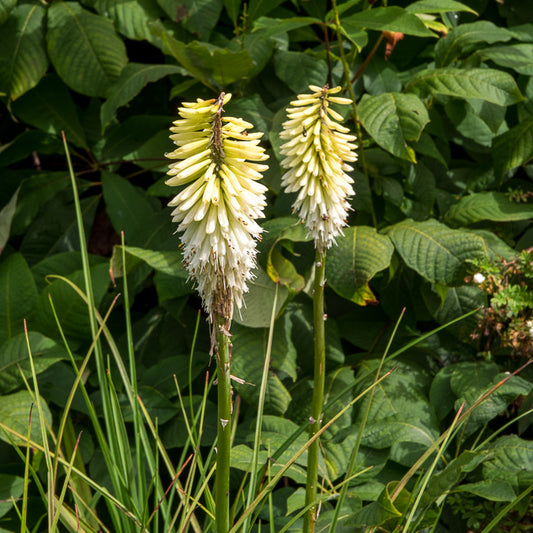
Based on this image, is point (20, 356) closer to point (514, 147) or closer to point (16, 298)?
point (16, 298)

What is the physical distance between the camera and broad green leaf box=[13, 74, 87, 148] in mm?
2787

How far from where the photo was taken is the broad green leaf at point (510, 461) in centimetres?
188

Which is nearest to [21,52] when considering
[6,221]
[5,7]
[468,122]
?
[5,7]

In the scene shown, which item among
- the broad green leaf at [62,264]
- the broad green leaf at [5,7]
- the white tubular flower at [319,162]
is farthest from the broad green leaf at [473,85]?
the broad green leaf at [5,7]

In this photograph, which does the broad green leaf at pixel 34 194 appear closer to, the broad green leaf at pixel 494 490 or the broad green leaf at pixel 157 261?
the broad green leaf at pixel 157 261

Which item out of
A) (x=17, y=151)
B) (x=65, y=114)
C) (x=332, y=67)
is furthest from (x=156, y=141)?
(x=332, y=67)

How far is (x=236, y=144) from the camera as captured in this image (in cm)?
126

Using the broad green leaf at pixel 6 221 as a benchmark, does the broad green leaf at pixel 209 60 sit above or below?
above

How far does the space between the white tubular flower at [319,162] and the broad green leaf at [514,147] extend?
44.1 inches

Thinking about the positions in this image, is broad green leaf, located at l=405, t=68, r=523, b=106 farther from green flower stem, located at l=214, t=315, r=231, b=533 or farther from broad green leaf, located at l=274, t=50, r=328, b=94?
green flower stem, located at l=214, t=315, r=231, b=533

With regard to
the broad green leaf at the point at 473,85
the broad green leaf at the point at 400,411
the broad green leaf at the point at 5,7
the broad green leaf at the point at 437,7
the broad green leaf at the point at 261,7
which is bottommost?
the broad green leaf at the point at 400,411

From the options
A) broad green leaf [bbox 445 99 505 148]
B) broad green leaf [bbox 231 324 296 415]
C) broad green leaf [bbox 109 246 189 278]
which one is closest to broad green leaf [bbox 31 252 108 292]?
broad green leaf [bbox 109 246 189 278]

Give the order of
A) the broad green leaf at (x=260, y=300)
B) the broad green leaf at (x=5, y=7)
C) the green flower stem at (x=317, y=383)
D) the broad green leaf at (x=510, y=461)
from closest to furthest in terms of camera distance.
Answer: the green flower stem at (x=317, y=383) → the broad green leaf at (x=510, y=461) → the broad green leaf at (x=260, y=300) → the broad green leaf at (x=5, y=7)

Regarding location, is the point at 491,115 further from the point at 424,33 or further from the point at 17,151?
the point at 17,151
